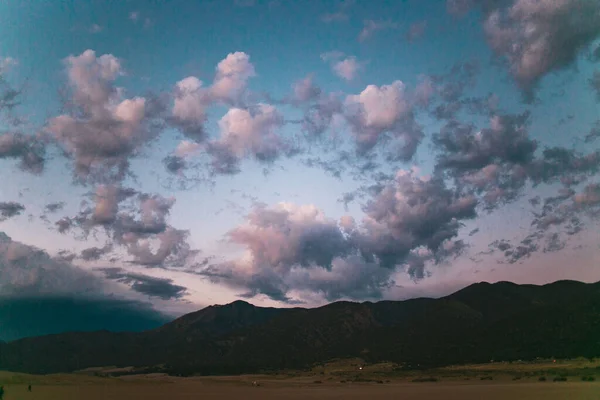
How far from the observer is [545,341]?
134750 mm

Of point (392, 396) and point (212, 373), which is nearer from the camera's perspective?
point (392, 396)

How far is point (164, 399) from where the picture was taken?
5928 cm

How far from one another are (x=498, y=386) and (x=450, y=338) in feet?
391

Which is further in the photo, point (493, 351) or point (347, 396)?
point (493, 351)

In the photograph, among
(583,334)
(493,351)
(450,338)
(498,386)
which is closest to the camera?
(498,386)

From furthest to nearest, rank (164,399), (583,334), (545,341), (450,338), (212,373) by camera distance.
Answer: (450,338) < (212,373) < (545,341) < (583,334) < (164,399)

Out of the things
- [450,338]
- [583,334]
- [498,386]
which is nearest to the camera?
[498,386]

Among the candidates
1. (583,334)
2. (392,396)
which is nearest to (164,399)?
(392,396)

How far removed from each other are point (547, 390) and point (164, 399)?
1670 inches

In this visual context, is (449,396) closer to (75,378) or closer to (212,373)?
(75,378)

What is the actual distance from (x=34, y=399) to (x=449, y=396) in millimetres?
43386

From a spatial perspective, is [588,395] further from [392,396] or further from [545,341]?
[545,341]

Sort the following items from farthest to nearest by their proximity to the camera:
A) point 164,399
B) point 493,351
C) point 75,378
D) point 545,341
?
point 493,351 → point 545,341 → point 75,378 → point 164,399

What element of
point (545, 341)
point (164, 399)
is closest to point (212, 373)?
point (545, 341)
